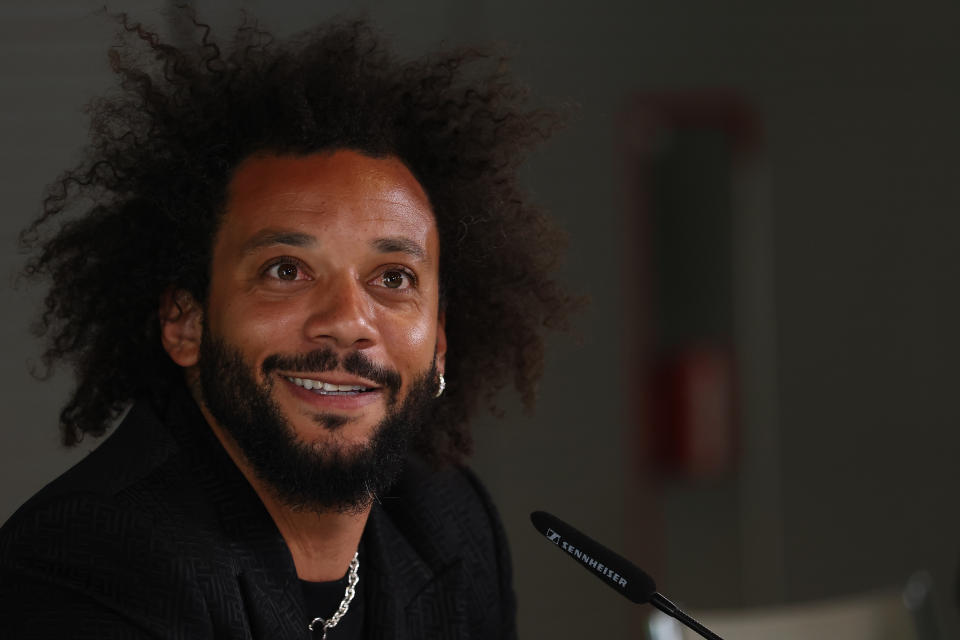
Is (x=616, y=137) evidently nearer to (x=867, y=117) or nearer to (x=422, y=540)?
(x=867, y=117)

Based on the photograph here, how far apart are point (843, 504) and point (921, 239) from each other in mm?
1048

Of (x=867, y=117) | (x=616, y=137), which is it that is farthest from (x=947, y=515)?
(x=616, y=137)

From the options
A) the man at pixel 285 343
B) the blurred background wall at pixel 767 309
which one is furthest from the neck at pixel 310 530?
the blurred background wall at pixel 767 309

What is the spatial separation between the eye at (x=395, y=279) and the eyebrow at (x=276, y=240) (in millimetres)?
113

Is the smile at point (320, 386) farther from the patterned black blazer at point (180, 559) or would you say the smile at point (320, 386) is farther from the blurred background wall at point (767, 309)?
the blurred background wall at point (767, 309)

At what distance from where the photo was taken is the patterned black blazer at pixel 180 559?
1.27 metres

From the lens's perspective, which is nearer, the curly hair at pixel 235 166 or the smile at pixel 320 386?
the smile at pixel 320 386

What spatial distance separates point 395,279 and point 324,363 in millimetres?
188

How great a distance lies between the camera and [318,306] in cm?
148

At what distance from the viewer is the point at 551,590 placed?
3789 mm

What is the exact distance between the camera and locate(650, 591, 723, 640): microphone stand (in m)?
1.29

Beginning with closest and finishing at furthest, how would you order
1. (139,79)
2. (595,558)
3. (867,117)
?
1. (595,558)
2. (139,79)
3. (867,117)

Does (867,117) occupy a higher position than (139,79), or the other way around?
(867,117)

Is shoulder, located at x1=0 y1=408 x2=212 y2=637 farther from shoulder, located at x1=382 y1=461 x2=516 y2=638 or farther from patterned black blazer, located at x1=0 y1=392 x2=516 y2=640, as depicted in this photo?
shoulder, located at x1=382 y1=461 x2=516 y2=638
